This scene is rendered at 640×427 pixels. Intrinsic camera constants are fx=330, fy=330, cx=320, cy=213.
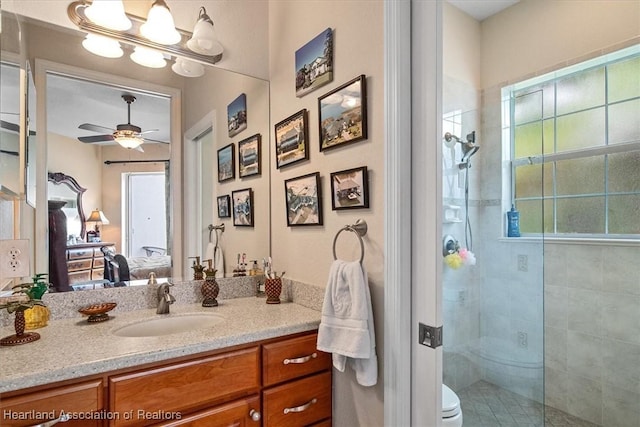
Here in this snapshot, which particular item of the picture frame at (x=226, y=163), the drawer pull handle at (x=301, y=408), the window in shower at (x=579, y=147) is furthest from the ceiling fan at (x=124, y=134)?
the window in shower at (x=579, y=147)

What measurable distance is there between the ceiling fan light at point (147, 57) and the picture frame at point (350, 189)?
107 centimetres

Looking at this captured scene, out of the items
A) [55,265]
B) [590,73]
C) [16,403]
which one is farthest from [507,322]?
[55,265]

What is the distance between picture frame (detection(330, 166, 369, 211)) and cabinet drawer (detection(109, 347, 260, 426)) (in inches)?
26.0

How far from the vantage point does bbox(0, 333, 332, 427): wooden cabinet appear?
3.01 ft

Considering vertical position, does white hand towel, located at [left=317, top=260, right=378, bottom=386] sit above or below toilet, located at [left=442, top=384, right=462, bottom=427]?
above

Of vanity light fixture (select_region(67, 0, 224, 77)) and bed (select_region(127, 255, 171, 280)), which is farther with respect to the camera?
bed (select_region(127, 255, 171, 280))

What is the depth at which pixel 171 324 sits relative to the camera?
1.45 m

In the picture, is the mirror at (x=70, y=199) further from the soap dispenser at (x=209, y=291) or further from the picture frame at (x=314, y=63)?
the picture frame at (x=314, y=63)

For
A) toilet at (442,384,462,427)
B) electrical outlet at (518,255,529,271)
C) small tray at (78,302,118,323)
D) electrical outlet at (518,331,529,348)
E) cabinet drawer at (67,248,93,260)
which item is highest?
cabinet drawer at (67,248,93,260)

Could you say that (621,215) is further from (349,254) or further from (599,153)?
(349,254)

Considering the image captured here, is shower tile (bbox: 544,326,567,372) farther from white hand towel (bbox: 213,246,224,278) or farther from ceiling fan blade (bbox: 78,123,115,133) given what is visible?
ceiling fan blade (bbox: 78,123,115,133)

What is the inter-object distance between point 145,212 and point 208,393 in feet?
3.10

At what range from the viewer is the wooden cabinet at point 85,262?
1.44 meters

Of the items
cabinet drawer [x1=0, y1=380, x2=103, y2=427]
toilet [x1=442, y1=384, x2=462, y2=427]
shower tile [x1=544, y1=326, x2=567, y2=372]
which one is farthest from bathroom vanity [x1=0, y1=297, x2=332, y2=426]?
shower tile [x1=544, y1=326, x2=567, y2=372]
